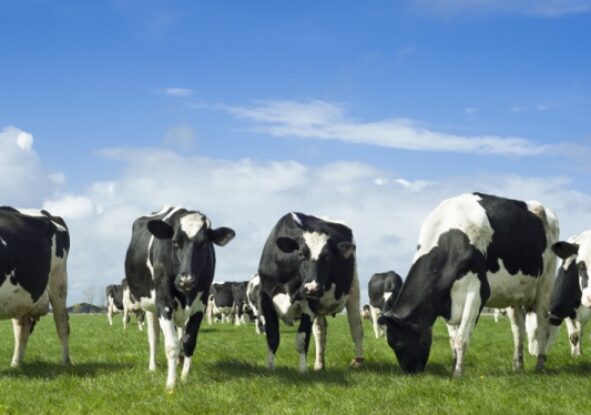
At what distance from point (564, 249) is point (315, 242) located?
4189 millimetres

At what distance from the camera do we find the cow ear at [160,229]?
40.8 ft

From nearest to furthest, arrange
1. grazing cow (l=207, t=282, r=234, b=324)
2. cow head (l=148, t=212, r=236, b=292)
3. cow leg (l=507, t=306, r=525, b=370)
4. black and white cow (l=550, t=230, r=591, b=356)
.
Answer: cow head (l=148, t=212, r=236, b=292), cow leg (l=507, t=306, r=525, b=370), black and white cow (l=550, t=230, r=591, b=356), grazing cow (l=207, t=282, r=234, b=324)

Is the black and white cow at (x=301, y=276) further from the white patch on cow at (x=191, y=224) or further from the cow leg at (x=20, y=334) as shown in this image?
the cow leg at (x=20, y=334)

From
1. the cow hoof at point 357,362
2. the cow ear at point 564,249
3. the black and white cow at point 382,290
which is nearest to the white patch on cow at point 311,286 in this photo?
the cow hoof at point 357,362

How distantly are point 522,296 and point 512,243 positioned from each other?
1.04m

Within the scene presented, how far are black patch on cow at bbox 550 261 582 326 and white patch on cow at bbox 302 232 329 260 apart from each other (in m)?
5.32

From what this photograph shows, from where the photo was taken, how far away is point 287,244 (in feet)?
45.8

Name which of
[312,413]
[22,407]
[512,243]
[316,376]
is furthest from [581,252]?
[22,407]

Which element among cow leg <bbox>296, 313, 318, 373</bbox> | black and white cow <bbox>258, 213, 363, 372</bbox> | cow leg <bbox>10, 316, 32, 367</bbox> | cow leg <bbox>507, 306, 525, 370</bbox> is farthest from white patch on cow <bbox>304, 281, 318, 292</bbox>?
cow leg <bbox>10, 316, 32, 367</bbox>

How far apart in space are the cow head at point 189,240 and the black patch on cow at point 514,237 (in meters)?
4.29

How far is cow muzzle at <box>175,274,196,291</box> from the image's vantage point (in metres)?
12.0

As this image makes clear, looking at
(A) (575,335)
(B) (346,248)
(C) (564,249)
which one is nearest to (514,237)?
(C) (564,249)

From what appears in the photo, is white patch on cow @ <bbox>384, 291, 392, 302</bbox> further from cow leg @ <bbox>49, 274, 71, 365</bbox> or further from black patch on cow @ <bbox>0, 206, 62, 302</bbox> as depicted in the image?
black patch on cow @ <bbox>0, 206, 62, 302</bbox>

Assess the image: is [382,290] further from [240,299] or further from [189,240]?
[189,240]
